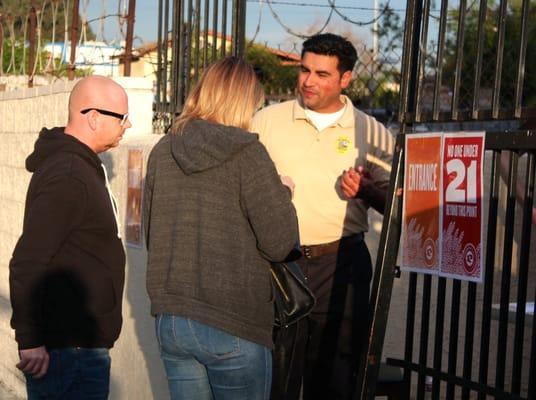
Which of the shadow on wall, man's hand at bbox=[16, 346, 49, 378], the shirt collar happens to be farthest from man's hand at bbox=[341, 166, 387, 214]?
the shadow on wall

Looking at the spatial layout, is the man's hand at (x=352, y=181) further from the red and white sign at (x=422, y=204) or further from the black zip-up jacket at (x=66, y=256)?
the black zip-up jacket at (x=66, y=256)

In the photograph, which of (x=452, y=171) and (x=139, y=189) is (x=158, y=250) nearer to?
(x=452, y=171)

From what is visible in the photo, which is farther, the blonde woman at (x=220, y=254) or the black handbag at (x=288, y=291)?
the black handbag at (x=288, y=291)

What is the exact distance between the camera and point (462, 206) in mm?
4027

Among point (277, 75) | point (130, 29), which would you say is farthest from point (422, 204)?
point (277, 75)

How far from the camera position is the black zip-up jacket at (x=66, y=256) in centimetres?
420

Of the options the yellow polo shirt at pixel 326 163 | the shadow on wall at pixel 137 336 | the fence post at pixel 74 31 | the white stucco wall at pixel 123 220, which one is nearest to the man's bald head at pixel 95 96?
the yellow polo shirt at pixel 326 163

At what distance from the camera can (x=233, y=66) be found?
432cm

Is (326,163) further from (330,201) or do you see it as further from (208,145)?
(208,145)

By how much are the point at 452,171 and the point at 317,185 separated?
43.1 inches

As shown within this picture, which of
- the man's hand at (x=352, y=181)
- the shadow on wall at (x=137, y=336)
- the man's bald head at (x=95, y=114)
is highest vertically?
the man's bald head at (x=95, y=114)

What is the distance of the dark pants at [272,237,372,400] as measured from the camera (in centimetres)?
510

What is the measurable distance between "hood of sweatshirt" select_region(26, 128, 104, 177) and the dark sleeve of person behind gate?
0.58 feet

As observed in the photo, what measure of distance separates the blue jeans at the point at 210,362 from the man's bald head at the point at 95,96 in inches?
36.5
